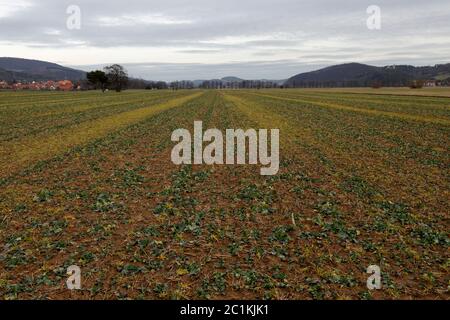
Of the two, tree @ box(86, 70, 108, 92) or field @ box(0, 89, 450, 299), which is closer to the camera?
field @ box(0, 89, 450, 299)

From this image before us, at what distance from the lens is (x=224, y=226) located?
32.8 ft

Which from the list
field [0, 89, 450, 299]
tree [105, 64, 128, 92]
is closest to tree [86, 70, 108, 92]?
tree [105, 64, 128, 92]

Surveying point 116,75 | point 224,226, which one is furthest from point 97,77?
point 224,226

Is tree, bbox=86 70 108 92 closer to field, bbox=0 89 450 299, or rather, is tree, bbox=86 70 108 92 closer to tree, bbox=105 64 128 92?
tree, bbox=105 64 128 92

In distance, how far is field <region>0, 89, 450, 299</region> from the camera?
719cm

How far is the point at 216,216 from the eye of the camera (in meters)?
10.7

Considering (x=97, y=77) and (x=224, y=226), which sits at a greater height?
(x=97, y=77)

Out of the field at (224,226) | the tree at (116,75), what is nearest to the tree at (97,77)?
the tree at (116,75)

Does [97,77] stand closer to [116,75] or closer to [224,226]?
[116,75]

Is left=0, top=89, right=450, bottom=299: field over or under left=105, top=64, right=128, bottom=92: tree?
under

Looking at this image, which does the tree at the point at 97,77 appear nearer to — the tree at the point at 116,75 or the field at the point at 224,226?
the tree at the point at 116,75

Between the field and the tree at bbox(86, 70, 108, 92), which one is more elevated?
the tree at bbox(86, 70, 108, 92)

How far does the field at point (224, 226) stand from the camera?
719 cm
